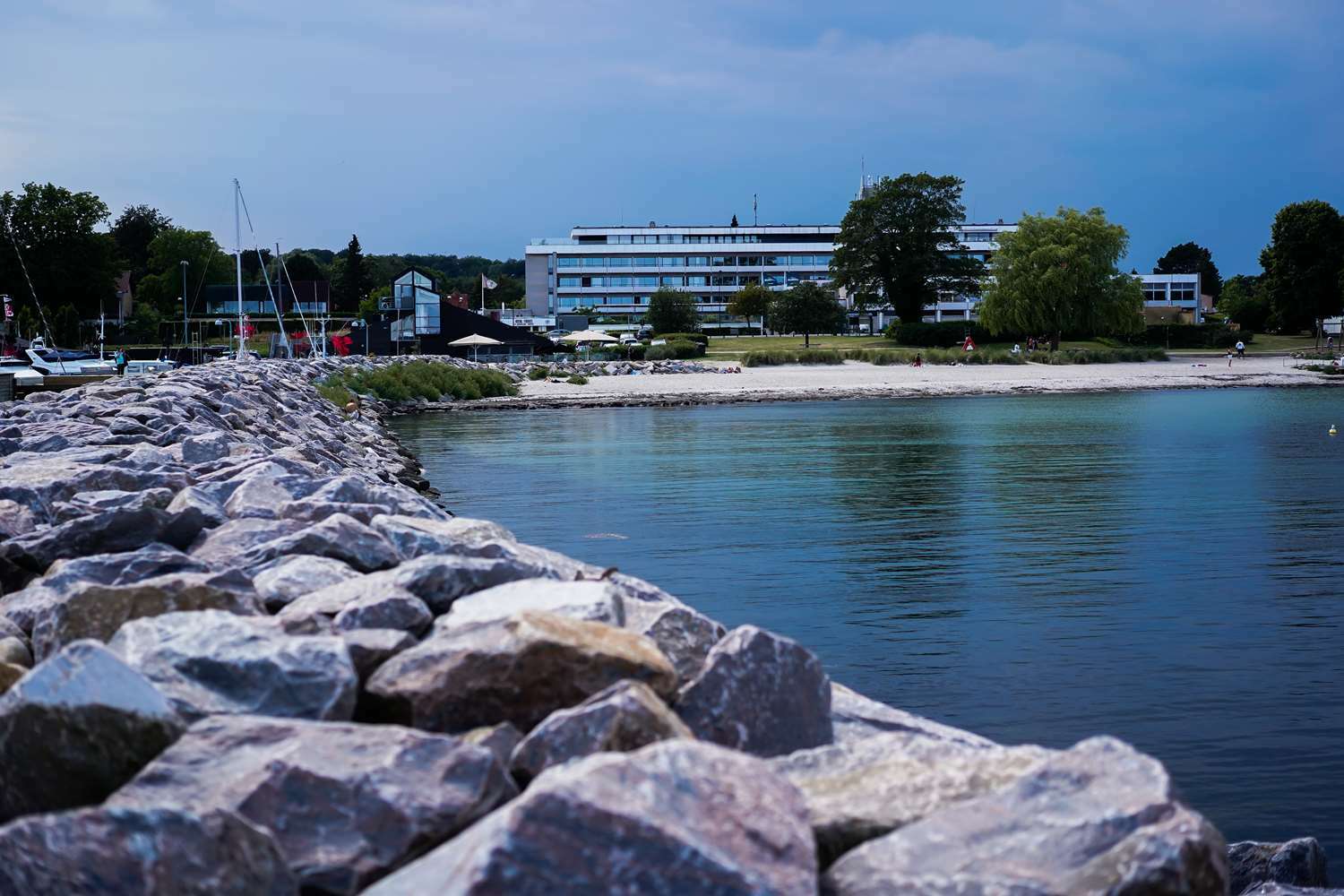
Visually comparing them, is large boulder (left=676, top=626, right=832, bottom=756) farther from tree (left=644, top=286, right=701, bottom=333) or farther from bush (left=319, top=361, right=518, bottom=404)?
tree (left=644, top=286, right=701, bottom=333)

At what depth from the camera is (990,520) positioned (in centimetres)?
1791

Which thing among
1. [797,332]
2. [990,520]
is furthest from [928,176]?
[990,520]

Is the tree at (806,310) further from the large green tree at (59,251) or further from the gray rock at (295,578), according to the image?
the gray rock at (295,578)

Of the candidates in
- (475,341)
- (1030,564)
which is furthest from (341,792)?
(475,341)

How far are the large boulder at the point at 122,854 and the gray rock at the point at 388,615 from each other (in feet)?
5.73

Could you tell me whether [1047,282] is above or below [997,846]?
above

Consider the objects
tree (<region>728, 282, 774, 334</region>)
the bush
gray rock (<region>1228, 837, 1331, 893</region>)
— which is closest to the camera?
gray rock (<region>1228, 837, 1331, 893</region>)

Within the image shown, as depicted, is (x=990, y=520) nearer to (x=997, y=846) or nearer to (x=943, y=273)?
(x=997, y=846)

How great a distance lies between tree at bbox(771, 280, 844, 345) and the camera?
9119 centimetres

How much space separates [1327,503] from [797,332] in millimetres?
79996

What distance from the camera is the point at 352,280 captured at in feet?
395

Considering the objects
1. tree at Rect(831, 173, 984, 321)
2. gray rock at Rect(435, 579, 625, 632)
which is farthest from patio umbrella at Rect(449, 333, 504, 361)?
gray rock at Rect(435, 579, 625, 632)

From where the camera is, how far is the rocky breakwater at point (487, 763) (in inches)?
Answer: 112

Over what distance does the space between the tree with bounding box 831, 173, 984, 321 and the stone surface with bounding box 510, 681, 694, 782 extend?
87.0 meters
